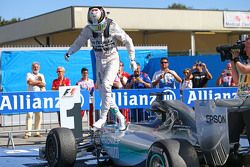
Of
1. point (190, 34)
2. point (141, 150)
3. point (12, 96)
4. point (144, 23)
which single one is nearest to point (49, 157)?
point (141, 150)

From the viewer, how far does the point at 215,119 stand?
530 centimetres

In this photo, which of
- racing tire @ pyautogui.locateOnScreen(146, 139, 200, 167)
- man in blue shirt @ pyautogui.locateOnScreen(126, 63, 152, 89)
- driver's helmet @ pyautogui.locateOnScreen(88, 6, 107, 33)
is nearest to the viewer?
racing tire @ pyautogui.locateOnScreen(146, 139, 200, 167)

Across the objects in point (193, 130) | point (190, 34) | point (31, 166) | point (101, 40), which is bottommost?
point (31, 166)

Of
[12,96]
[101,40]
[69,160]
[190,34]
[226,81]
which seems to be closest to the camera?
[69,160]

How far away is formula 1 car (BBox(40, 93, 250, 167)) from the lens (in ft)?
17.1

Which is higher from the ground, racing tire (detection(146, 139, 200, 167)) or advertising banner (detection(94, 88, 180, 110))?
advertising banner (detection(94, 88, 180, 110))

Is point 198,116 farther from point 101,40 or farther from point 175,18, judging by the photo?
point 175,18

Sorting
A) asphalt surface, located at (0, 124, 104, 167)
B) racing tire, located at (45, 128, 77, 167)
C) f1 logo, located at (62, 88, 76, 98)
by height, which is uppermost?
f1 logo, located at (62, 88, 76, 98)

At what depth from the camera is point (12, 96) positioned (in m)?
10.6

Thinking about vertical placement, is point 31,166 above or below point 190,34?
below

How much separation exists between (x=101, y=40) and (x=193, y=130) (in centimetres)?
262

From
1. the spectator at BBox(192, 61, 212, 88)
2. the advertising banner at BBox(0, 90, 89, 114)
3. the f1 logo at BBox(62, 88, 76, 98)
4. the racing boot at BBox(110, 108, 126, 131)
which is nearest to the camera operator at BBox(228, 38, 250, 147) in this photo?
the racing boot at BBox(110, 108, 126, 131)

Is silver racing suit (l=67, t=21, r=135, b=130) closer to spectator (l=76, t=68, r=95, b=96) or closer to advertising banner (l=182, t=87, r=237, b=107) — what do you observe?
spectator (l=76, t=68, r=95, b=96)

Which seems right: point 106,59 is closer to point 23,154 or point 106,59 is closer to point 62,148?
point 62,148
